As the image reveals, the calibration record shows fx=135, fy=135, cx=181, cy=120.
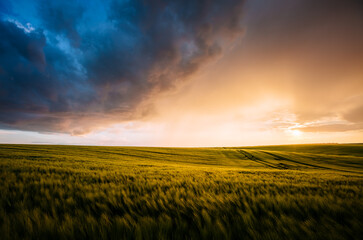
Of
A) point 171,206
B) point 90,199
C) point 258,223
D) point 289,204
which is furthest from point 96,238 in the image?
point 289,204

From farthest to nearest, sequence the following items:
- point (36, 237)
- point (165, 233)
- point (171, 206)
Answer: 1. point (171, 206)
2. point (165, 233)
3. point (36, 237)

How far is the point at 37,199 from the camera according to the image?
2266mm

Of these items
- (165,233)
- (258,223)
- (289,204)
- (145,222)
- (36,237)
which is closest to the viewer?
(36,237)

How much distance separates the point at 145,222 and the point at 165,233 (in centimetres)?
28

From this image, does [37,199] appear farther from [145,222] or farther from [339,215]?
[339,215]

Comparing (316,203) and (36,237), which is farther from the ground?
(36,237)

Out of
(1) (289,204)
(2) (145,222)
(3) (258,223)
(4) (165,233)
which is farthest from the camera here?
(1) (289,204)

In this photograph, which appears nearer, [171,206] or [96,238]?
[96,238]

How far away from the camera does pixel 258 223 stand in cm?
162

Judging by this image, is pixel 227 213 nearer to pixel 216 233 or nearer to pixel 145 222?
pixel 216 233

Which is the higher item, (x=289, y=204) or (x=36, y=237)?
(x=36, y=237)

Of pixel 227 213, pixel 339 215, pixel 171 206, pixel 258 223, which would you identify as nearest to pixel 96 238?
pixel 171 206

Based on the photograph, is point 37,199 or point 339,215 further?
point 37,199

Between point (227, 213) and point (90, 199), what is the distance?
7.38 feet
